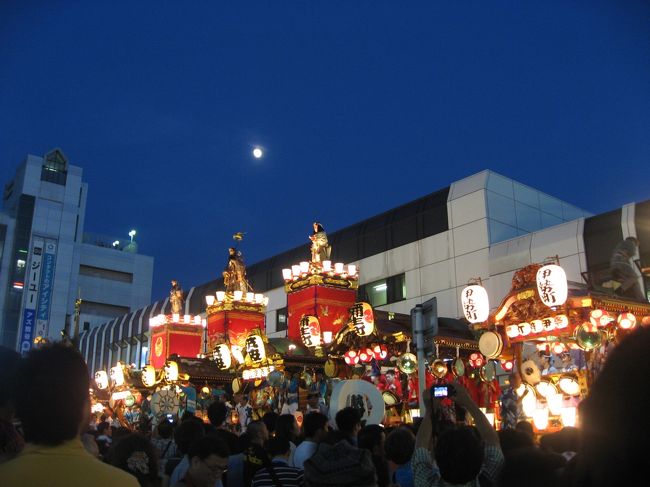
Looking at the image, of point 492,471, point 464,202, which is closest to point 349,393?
point 492,471

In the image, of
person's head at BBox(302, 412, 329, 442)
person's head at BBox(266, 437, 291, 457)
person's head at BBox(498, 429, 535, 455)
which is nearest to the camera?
person's head at BBox(498, 429, 535, 455)

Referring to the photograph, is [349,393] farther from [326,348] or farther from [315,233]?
[315,233]

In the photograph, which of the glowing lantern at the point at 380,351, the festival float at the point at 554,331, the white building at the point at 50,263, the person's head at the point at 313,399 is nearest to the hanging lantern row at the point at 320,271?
the person's head at the point at 313,399

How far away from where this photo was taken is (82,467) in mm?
2131

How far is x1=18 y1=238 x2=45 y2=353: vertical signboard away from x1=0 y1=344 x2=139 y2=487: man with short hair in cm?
5052

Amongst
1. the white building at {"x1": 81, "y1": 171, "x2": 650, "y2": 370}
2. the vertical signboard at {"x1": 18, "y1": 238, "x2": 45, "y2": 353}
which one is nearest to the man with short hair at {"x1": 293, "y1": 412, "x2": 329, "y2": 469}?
the white building at {"x1": 81, "y1": 171, "x2": 650, "y2": 370}

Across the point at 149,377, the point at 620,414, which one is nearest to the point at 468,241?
the point at 149,377

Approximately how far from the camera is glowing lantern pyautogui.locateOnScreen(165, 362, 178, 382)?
22.4 meters

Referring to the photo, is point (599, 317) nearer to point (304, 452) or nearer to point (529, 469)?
point (304, 452)

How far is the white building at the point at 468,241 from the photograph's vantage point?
74.4ft

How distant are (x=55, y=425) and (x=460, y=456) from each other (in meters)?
2.27

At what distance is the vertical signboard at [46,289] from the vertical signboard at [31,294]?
0.32m

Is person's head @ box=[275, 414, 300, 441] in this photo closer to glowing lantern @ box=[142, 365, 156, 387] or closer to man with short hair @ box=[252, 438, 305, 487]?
man with short hair @ box=[252, 438, 305, 487]

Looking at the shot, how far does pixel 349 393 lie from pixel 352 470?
254 inches
